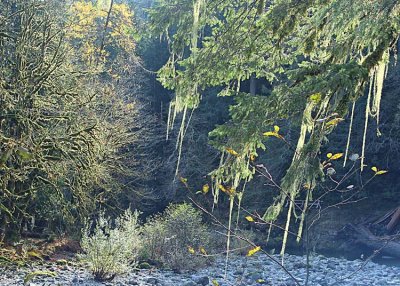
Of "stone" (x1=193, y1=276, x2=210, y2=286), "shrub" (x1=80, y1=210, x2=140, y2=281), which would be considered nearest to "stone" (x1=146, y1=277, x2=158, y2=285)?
"shrub" (x1=80, y1=210, x2=140, y2=281)

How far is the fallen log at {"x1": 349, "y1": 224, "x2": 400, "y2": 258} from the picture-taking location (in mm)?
13547

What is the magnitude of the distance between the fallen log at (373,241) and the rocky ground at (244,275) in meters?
1.23

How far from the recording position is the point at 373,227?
1573 cm

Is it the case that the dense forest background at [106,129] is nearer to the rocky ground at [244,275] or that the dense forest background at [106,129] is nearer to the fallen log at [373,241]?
the rocky ground at [244,275]

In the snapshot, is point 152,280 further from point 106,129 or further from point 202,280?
point 106,129

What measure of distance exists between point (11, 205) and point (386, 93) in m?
11.7

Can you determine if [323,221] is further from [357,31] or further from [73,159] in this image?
[357,31]

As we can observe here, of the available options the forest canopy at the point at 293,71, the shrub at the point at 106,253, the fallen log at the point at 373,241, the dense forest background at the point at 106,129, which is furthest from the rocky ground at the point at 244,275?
the forest canopy at the point at 293,71

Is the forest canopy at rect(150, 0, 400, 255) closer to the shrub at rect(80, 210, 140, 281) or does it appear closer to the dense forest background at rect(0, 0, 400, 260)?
the dense forest background at rect(0, 0, 400, 260)

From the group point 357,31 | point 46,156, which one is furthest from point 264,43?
point 46,156

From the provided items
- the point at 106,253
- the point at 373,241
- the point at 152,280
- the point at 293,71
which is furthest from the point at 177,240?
the point at 293,71

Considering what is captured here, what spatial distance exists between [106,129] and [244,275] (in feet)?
14.9

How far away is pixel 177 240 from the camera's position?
40.3ft

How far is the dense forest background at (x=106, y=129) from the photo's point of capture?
14.7ft
